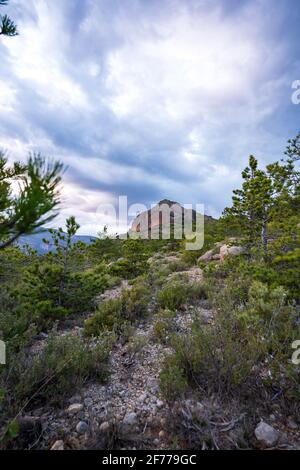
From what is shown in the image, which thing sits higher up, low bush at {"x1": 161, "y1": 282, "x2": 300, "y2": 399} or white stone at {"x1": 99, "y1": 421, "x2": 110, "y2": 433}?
low bush at {"x1": 161, "y1": 282, "x2": 300, "y2": 399}

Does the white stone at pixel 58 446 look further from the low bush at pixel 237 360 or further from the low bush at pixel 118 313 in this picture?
the low bush at pixel 118 313

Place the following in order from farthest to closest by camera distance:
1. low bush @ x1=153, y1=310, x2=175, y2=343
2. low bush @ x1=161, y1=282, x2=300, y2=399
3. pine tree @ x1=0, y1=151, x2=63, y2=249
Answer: low bush @ x1=153, y1=310, x2=175, y2=343 < low bush @ x1=161, y1=282, x2=300, y2=399 < pine tree @ x1=0, y1=151, x2=63, y2=249

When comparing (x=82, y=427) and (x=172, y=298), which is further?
(x=172, y=298)

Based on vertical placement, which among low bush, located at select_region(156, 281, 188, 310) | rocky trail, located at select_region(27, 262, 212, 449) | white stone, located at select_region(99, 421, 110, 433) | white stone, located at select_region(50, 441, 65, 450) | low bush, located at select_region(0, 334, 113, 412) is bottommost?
rocky trail, located at select_region(27, 262, 212, 449)

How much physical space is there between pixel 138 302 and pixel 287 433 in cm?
360

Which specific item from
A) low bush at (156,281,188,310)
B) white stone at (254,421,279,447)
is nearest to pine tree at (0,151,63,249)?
white stone at (254,421,279,447)

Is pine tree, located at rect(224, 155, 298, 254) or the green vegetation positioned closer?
the green vegetation

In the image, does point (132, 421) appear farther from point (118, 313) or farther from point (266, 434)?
point (118, 313)

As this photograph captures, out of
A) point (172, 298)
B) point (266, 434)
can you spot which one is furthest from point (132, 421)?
point (172, 298)

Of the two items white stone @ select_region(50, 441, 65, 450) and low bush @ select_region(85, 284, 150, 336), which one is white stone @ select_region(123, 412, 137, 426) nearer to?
white stone @ select_region(50, 441, 65, 450)

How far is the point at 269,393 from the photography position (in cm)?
264

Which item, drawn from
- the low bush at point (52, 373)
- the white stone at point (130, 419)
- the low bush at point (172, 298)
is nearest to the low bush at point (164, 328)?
the low bush at point (172, 298)
